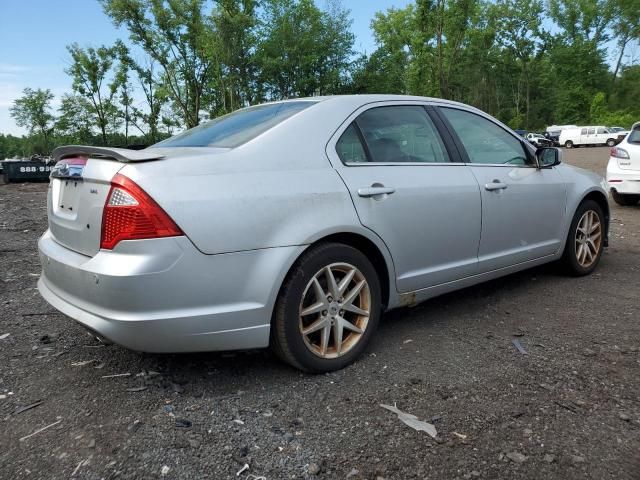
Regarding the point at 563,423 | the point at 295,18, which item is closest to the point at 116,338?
the point at 563,423

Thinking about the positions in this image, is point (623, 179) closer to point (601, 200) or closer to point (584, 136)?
point (601, 200)

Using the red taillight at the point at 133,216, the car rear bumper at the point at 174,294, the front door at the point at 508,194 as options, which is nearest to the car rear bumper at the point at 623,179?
the front door at the point at 508,194

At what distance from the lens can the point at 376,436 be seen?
2.23 meters

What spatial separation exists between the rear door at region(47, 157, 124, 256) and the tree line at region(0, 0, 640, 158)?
11.1 meters

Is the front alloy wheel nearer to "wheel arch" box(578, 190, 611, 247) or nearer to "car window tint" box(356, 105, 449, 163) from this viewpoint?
"wheel arch" box(578, 190, 611, 247)

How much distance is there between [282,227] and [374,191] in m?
0.66

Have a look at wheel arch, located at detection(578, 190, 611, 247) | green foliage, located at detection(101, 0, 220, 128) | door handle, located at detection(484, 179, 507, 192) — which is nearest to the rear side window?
door handle, located at detection(484, 179, 507, 192)

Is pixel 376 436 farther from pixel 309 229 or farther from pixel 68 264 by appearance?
pixel 68 264

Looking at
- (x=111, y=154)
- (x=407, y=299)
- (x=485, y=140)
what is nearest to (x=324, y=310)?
(x=407, y=299)

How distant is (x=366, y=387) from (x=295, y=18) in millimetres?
33867

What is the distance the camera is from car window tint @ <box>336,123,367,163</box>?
296 cm

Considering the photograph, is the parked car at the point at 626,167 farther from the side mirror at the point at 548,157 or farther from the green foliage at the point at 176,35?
the green foliage at the point at 176,35

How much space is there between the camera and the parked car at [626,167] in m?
8.62

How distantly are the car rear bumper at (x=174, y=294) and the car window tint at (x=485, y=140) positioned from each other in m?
1.81
